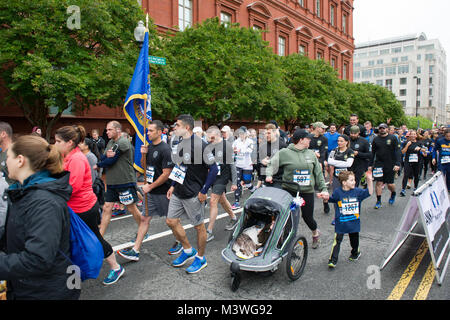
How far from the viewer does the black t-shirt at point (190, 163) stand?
446 centimetres

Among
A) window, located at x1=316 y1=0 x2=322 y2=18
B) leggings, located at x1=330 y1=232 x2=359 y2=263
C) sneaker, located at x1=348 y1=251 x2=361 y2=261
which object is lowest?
sneaker, located at x1=348 y1=251 x2=361 y2=261

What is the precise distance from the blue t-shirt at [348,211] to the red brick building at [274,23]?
1252cm

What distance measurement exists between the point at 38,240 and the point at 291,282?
3.03 m

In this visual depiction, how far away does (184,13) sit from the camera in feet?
73.8

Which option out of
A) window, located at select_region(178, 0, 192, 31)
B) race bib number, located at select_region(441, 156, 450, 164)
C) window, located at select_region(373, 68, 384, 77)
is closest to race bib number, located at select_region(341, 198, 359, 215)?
race bib number, located at select_region(441, 156, 450, 164)

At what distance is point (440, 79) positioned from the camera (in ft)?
402

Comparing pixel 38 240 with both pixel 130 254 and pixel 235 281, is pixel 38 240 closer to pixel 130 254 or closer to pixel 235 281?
pixel 235 281

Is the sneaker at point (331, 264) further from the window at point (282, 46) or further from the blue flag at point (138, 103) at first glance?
the window at point (282, 46)

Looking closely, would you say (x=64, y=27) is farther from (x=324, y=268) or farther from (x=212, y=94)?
(x=324, y=268)

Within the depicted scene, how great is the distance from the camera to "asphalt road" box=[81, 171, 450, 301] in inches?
146

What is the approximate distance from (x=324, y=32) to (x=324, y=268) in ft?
135

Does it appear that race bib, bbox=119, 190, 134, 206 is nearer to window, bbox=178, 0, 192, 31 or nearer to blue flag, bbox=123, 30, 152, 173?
blue flag, bbox=123, 30, 152, 173

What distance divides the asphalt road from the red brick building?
444 inches

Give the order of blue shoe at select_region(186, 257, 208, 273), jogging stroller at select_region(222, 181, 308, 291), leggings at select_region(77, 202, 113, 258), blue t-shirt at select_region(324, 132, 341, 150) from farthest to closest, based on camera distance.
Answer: blue t-shirt at select_region(324, 132, 341, 150) < blue shoe at select_region(186, 257, 208, 273) < jogging stroller at select_region(222, 181, 308, 291) < leggings at select_region(77, 202, 113, 258)
